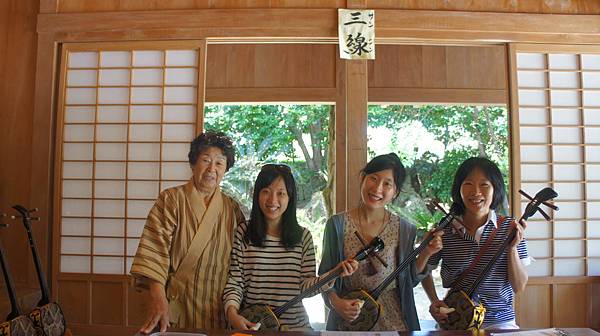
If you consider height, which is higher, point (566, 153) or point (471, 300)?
point (566, 153)

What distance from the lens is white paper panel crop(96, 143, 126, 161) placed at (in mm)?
3207

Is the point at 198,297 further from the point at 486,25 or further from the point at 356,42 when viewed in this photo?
the point at 486,25

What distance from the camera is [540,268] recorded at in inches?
121

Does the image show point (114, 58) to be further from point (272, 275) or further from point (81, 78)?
point (272, 275)

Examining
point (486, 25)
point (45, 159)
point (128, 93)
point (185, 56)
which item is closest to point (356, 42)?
point (486, 25)

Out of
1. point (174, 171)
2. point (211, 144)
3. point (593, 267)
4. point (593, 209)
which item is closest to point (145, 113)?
point (174, 171)

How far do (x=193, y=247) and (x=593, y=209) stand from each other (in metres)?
2.98

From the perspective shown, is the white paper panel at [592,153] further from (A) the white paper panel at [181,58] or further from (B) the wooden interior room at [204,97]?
(A) the white paper panel at [181,58]

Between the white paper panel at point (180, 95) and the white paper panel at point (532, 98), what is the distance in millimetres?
2521

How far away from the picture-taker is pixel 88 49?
3230mm

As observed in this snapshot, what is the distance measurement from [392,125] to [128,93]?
174 inches

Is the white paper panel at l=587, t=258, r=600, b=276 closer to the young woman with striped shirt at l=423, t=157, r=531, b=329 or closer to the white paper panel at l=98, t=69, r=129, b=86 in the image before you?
the young woman with striped shirt at l=423, t=157, r=531, b=329

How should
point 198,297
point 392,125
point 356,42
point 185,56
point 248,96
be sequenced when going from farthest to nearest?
point 392,125, point 248,96, point 185,56, point 356,42, point 198,297

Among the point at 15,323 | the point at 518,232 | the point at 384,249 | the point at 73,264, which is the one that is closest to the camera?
the point at 518,232
